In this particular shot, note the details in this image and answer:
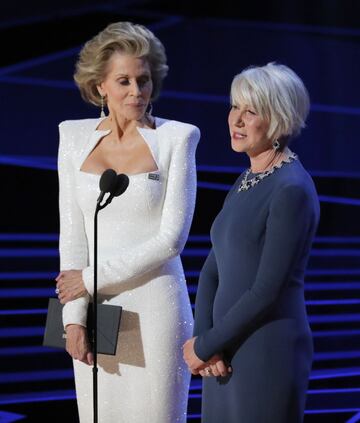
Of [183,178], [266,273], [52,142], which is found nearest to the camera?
[266,273]

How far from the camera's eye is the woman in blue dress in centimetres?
241

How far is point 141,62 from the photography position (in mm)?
2934

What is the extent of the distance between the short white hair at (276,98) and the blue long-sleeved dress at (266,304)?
10 cm

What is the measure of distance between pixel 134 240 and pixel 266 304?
0.62m

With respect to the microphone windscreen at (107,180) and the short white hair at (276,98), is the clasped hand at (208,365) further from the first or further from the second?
the short white hair at (276,98)

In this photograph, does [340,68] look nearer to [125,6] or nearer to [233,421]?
[125,6]

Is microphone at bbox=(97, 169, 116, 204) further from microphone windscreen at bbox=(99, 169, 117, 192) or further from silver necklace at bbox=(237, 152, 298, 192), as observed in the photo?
silver necklace at bbox=(237, 152, 298, 192)

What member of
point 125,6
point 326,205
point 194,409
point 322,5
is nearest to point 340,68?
point 322,5

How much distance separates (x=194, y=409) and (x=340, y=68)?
1.79 m

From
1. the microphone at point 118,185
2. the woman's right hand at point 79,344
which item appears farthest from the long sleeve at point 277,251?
the woman's right hand at point 79,344

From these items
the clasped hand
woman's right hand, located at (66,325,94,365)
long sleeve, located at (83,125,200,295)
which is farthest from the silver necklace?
woman's right hand, located at (66,325,94,365)

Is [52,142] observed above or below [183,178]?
below

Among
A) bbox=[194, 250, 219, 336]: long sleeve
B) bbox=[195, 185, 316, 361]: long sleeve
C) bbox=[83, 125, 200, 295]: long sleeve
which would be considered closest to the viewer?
bbox=[195, 185, 316, 361]: long sleeve

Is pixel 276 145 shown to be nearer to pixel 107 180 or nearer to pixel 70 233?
pixel 107 180
